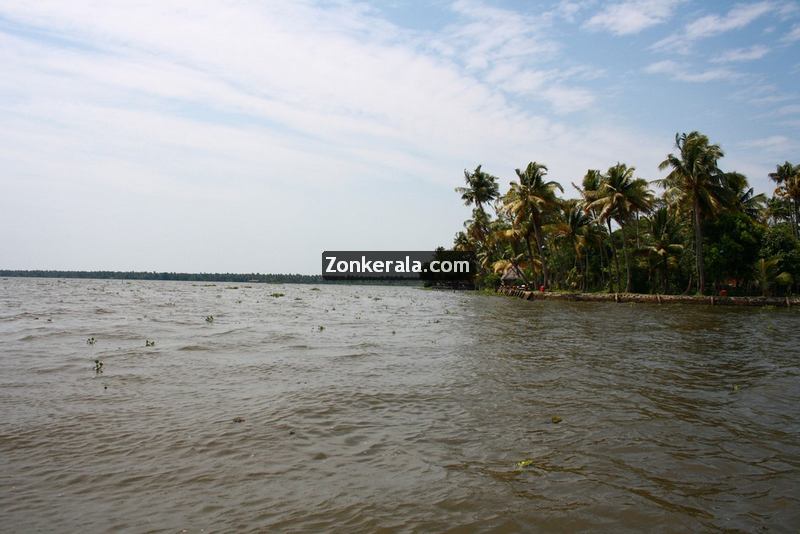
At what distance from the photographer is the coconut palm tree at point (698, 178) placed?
114 ft

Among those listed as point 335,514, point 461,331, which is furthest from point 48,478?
point 461,331

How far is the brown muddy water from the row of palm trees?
27.4 metres

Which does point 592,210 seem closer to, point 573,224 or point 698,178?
point 573,224

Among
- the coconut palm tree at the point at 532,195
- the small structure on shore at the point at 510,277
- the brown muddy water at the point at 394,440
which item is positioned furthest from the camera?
the small structure on shore at the point at 510,277

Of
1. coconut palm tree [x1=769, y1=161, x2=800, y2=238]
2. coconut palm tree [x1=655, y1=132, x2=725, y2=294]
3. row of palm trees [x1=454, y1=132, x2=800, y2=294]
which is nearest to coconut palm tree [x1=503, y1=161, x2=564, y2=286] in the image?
row of palm trees [x1=454, y1=132, x2=800, y2=294]

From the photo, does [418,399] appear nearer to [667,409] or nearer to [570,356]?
[667,409]

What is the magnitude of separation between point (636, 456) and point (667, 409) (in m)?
2.43

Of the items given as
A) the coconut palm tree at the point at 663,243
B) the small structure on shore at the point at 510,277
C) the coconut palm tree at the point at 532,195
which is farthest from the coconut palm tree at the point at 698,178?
the small structure on shore at the point at 510,277

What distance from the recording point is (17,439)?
233 inches

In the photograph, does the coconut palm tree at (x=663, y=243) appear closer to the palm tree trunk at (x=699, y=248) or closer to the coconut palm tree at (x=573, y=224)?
the palm tree trunk at (x=699, y=248)

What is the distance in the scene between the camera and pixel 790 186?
46000mm

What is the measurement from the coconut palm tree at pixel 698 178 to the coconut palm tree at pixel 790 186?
17.2m

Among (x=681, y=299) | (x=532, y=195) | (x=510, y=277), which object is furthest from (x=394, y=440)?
(x=510, y=277)

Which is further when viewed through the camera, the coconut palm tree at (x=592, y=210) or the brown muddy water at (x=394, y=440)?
the coconut palm tree at (x=592, y=210)
